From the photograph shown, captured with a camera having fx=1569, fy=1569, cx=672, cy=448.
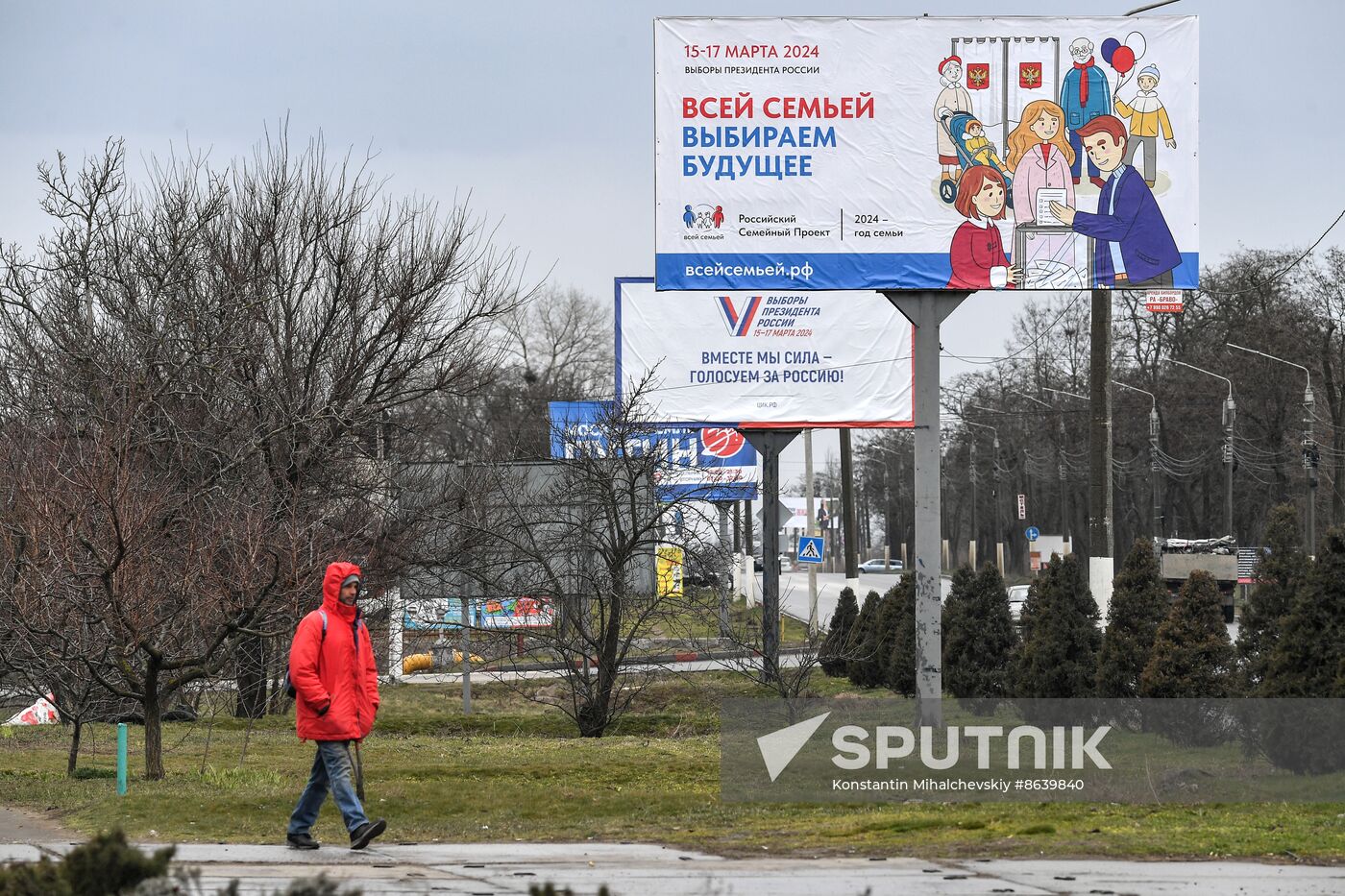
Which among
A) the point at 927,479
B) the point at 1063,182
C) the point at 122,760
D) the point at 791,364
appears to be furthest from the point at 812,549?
the point at 122,760

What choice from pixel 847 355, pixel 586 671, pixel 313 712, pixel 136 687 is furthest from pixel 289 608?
pixel 847 355

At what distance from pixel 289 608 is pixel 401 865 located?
831 centimetres

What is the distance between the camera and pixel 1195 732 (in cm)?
1371

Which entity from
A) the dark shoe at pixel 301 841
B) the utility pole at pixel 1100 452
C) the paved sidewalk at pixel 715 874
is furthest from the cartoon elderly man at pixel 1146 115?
the dark shoe at pixel 301 841

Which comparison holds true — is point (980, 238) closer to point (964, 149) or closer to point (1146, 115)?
point (964, 149)

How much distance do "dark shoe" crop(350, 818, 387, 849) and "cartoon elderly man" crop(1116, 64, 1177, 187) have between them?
1005cm

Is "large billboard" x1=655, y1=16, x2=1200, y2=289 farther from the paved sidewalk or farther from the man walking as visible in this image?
the paved sidewalk

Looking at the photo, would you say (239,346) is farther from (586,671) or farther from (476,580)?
(586,671)

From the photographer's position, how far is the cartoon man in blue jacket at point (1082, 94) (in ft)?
49.8

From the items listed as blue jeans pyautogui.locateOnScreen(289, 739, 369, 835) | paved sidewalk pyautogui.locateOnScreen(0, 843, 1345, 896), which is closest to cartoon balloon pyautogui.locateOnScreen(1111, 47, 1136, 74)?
paved sidewalk pyautogui.locateOnScreen(0, 843, 1345, 896)

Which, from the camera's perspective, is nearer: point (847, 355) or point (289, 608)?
point (289, 608)

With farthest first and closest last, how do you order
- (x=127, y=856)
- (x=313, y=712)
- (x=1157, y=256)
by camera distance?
(x=1157, y=256)
(x=313, y=712)
(x=127, y=856)

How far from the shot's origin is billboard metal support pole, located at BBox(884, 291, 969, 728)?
49.2 ft

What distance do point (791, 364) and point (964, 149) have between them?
1383 centimetres
